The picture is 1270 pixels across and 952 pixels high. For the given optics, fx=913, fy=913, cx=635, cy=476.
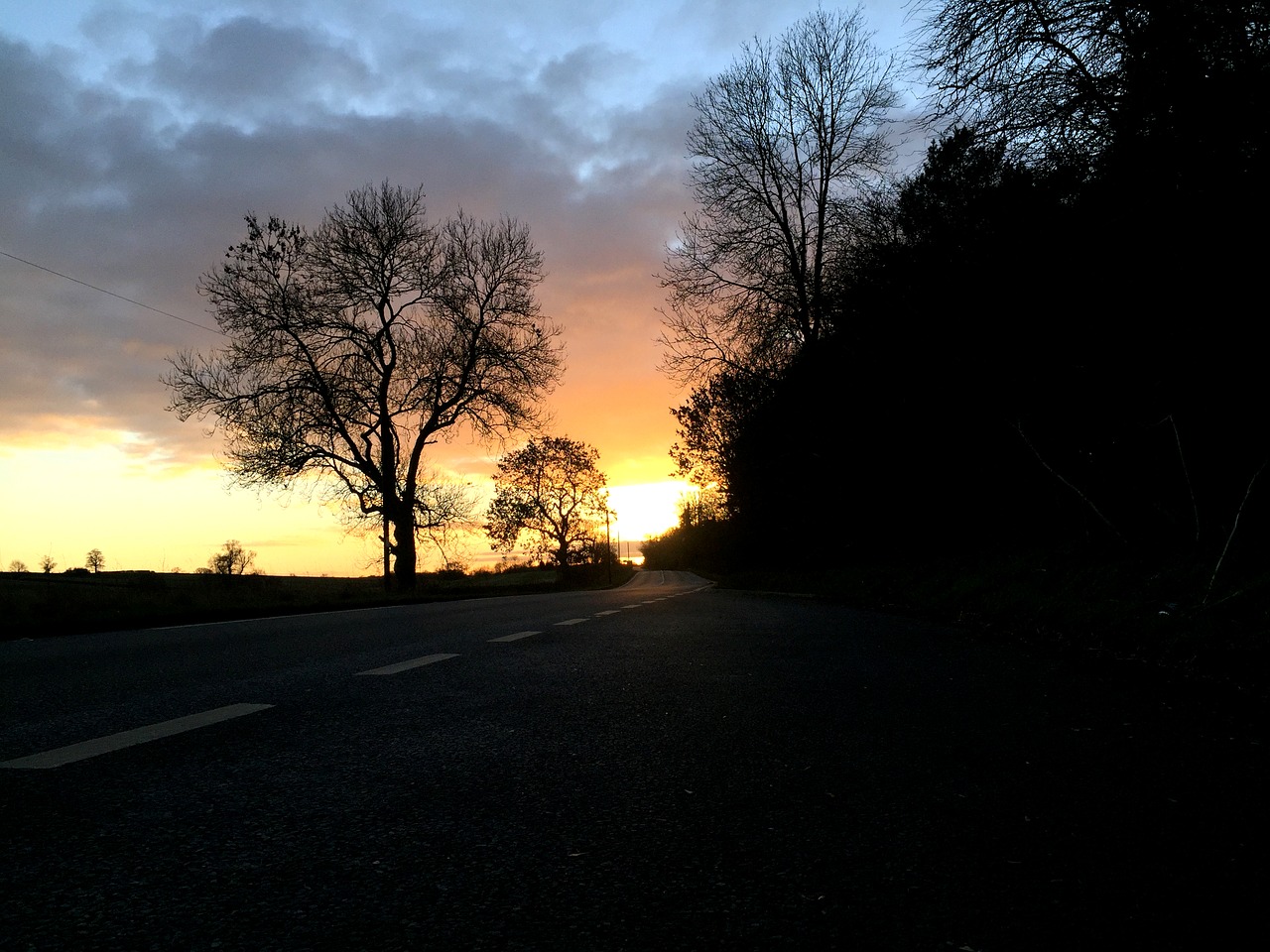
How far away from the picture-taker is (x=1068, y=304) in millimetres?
14305

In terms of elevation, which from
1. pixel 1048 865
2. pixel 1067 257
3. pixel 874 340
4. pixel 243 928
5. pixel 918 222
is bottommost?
pixel 1048 865

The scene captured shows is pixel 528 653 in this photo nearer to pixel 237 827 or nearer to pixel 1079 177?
pixel 237 827

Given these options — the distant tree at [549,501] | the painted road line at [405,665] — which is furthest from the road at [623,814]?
the distant tree at [549,501]

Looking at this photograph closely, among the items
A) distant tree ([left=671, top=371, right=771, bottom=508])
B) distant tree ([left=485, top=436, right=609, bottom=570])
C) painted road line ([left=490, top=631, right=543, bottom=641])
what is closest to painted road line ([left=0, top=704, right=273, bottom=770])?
painted road line ([left=490, top=631, right=543, bottom=641])

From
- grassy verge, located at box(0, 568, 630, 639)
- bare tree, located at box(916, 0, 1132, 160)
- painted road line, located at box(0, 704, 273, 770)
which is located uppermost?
bare tree, located at box(916, 0, 1132, 160)

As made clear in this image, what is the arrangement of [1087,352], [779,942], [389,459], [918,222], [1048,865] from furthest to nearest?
[389,459]
[918,222]
[1087,352]
[1048,865]
[779,942]

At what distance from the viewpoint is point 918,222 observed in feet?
65.6

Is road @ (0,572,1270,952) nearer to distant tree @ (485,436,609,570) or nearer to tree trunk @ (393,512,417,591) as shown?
tree trunk @ (393,512,417,591)

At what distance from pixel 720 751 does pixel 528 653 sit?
398cm

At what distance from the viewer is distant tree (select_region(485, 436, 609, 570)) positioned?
6694 centimetres

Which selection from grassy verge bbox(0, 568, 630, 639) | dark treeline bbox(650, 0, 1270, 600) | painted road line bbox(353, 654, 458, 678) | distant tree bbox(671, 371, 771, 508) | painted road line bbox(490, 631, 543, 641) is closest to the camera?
painted road line bbox(353, 654, 458, 678)

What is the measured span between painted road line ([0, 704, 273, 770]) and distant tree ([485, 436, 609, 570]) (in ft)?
203

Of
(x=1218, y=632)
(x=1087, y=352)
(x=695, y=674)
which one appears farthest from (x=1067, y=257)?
(x=695, y=674)

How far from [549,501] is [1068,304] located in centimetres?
5529
